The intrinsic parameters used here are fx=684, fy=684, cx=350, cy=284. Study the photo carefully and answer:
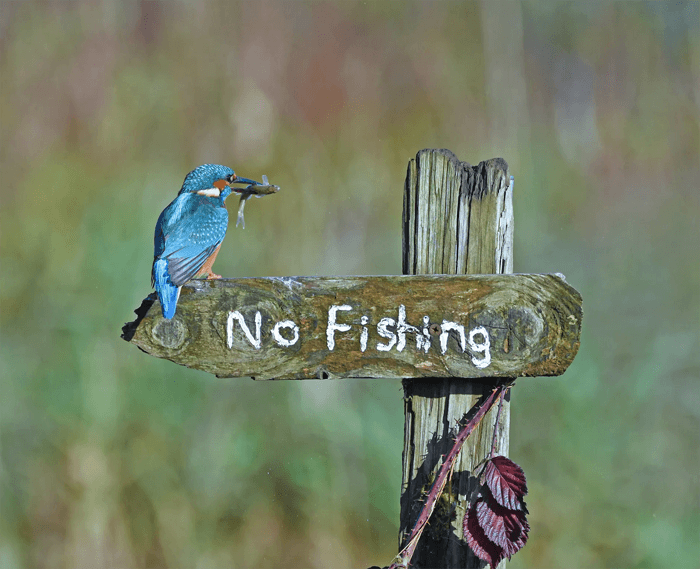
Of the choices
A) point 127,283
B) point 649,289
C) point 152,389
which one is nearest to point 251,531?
point 152,389

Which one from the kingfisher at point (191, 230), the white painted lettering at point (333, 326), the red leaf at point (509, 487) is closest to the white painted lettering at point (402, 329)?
the white painted lettering at point (333, 326)

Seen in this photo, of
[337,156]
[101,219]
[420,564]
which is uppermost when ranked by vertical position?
[337,156]

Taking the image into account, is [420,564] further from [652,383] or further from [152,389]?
[652,383]

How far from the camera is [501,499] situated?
1.42 meters

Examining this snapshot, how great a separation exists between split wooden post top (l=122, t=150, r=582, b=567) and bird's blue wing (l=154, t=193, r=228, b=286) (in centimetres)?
11

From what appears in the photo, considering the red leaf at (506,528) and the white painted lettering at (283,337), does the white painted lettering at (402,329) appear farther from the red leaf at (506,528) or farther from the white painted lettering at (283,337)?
the red leaf at (506,528)

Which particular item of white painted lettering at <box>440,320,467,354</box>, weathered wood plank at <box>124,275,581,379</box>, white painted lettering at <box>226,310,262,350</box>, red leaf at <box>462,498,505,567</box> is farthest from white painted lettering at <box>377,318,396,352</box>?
red leaf at <box>462,498,505,567</box>

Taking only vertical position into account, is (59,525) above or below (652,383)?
below

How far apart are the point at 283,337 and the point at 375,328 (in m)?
0.20

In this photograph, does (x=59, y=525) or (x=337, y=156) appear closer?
(x=59, y=525)

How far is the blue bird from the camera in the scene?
1.49m

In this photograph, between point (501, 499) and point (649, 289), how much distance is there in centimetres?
198

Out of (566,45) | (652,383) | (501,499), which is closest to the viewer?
(501,499)

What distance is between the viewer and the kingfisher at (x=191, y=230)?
1.49 m
